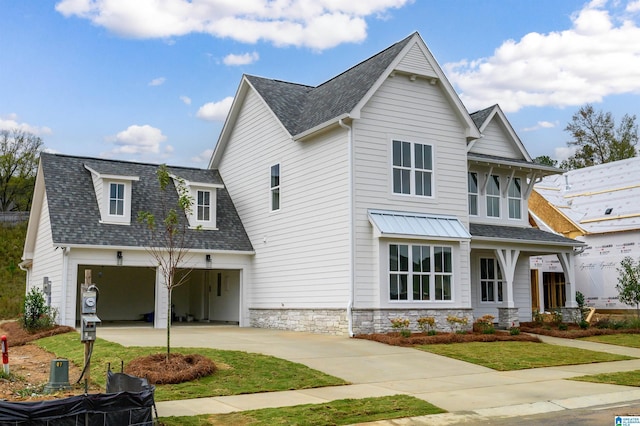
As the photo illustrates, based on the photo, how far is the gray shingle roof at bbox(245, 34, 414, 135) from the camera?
2194 centimetres

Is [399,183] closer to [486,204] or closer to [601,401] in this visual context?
[486,204]

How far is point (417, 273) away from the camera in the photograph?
21.4 metres

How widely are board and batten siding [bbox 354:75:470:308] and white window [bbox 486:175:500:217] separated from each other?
371 cm

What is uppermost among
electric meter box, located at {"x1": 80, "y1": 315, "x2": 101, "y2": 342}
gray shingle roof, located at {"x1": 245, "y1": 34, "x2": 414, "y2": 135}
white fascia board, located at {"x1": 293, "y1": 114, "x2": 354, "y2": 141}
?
gray shingle roof, located at {"x1": 245, "y1": 34, "x2": 414, "y2": 135}

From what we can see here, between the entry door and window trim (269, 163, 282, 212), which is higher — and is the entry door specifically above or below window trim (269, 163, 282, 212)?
below

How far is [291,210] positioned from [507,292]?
8.61m

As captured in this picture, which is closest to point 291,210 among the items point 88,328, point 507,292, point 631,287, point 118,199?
point 118,199

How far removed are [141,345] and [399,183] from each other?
9642 millimetres

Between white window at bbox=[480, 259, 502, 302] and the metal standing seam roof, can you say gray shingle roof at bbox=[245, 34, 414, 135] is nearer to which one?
the metal standing seam roof

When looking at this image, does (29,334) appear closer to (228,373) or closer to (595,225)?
(228,373)

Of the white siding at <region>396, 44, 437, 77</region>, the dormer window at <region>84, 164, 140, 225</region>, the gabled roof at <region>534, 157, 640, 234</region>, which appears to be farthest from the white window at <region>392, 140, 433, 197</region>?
the gabled roof at <region>534, 157, 640, 234</region>

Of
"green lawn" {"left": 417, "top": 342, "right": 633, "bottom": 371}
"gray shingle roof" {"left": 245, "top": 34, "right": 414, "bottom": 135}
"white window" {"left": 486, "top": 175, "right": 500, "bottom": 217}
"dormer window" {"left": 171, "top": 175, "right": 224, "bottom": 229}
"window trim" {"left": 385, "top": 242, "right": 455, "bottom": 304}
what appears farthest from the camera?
"dormer window" {"left": 171, "top": 175, "right": 224, "bottom": 229}

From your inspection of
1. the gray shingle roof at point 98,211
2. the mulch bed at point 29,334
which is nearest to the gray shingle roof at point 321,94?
the gray shingle roof at point 98,211

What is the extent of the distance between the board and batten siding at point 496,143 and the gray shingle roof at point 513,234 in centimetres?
306
